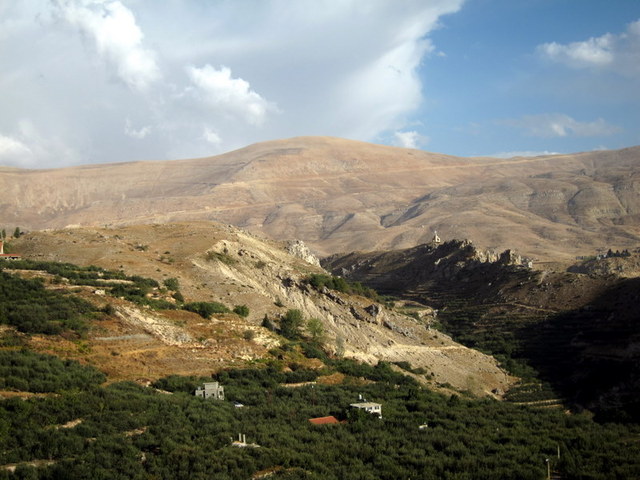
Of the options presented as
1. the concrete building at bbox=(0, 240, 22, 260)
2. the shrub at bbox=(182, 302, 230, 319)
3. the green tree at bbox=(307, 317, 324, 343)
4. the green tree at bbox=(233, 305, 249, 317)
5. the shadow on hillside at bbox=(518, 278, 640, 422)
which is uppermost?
the concrete building at bbox=(0, 240, 22, 260)

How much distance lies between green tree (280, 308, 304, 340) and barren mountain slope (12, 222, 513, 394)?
1.12m

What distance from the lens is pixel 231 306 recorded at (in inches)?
1722

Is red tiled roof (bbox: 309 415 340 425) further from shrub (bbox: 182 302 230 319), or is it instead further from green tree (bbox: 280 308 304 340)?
green tree (bbox: 280 308 304 340)

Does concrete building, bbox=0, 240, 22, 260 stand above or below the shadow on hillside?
above

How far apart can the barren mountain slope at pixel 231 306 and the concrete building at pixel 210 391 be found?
11.0 feet

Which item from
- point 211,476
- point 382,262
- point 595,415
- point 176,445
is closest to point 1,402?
point 176,445

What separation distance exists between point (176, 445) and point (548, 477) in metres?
12.5

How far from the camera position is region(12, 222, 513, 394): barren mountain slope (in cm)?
3588

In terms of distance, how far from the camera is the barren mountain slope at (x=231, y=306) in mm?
35875

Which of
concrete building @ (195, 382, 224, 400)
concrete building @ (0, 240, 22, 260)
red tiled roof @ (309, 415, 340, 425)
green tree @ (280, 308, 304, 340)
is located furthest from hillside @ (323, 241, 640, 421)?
concrete building @ (0, 240, 22, 260)

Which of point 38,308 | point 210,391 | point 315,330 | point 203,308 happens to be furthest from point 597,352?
point 38,308

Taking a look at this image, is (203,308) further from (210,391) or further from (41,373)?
(41,373)

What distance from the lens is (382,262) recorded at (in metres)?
100

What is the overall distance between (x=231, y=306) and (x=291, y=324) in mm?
4058
